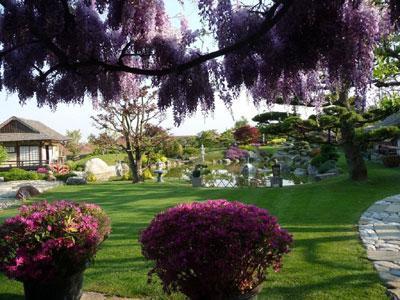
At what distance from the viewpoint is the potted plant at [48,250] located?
14.5ft

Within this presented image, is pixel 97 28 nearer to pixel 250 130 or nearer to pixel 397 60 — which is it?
pixel 397 60

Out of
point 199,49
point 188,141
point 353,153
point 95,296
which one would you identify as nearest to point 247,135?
point 188,141

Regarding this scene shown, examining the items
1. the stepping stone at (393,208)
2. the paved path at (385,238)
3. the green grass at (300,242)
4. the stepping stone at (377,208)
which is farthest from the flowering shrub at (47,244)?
the stepping stone at (393,208)

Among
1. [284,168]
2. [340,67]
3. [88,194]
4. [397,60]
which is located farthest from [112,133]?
[340,67]

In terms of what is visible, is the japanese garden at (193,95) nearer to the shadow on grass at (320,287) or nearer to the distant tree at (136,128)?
the shadow on grass at (320,287)

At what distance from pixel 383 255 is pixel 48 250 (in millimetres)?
4990

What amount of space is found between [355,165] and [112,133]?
47.5ft

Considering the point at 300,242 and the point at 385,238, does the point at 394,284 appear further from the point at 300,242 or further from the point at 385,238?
the point at 385,238

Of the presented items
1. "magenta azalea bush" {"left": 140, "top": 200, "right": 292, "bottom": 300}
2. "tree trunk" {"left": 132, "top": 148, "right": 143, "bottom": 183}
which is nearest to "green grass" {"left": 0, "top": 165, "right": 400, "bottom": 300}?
"magenta azalea bush" {"left": 140, "top": 200, "right": 292, "bottom": 300}

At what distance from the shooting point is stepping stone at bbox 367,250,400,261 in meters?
6.43

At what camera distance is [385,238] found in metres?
7.62

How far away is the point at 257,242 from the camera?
379 centimetres

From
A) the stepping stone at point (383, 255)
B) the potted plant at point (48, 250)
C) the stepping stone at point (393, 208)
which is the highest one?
the potted plant at point (48, 250)

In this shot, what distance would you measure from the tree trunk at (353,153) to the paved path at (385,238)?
292 centimetres
